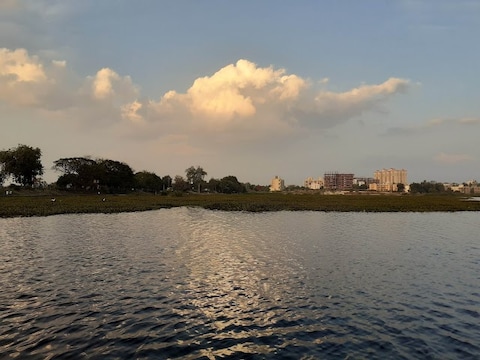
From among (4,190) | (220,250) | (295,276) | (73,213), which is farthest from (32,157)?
(295,276)

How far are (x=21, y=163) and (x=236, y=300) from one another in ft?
501

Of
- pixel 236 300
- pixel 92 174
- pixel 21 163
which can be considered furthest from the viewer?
pixel 92 174

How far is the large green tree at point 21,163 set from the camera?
148 m

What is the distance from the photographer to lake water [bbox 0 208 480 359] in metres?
15.0

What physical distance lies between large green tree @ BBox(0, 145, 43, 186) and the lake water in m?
122

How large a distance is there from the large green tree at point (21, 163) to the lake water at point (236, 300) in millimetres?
121883

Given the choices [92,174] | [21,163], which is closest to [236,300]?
[21,163]

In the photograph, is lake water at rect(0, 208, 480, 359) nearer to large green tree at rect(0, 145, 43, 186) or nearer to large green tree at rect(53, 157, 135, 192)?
large green tree at rect(0, 145, 43, 186)

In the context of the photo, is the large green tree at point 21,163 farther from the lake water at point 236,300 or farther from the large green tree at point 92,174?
the lake water at point 236,300

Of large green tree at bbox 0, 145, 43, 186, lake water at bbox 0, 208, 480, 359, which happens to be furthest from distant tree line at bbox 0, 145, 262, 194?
lake water at bbox 0, 208, 480, 359

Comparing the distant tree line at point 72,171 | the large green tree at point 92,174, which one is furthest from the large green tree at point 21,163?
the large green tree at point 92,174

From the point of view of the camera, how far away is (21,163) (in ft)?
484

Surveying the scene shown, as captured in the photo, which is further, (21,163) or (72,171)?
(72,171)

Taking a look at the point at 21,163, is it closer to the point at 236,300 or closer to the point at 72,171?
the point at 72,171
